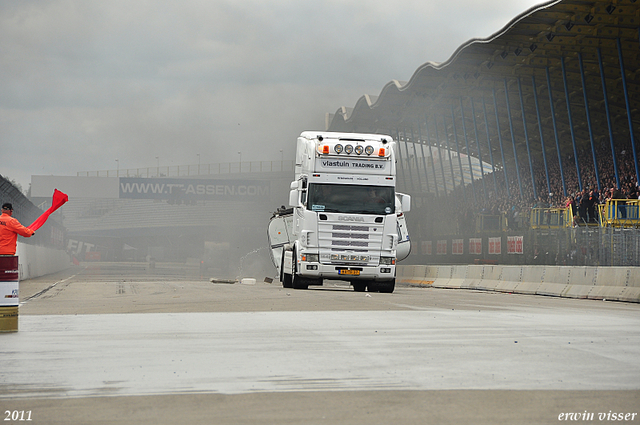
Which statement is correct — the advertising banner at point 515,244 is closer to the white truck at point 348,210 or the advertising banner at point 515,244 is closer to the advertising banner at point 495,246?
the advertising banner at point 495,246

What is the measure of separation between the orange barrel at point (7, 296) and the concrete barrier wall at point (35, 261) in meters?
21.1

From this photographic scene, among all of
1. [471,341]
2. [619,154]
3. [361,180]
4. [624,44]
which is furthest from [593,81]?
[471,341]

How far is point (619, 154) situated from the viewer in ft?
141

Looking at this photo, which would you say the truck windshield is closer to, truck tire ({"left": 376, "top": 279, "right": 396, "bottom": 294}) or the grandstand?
truck tire ({"left": 376, "top": 279, "right": 396, "bottom": 294})

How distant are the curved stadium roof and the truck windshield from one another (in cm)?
1644

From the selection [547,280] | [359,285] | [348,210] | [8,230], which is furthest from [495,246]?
[8,230]

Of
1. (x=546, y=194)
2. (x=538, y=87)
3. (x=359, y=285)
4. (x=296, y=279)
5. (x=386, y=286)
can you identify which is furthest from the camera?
(x=538, y=87)

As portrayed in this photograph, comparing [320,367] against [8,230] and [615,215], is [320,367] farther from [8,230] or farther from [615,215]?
[615,215]

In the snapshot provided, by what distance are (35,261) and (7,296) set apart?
3011 cm

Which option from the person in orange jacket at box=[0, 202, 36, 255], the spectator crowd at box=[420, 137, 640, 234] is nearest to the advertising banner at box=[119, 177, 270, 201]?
the spectator crowd at box=[420, 137, 640, 234]

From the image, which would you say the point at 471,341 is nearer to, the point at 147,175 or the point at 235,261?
the point at 235,261

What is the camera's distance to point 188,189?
253 feet

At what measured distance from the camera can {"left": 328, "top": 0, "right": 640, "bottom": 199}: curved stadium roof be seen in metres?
35.5

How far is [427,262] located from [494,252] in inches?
338
